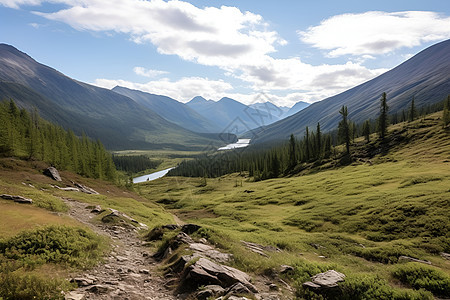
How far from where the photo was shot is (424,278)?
1373 centimetres

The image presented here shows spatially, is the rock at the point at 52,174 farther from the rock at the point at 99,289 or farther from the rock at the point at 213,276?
the rock at the point at 213,276

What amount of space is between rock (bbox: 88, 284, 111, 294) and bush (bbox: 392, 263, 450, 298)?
17.6 metres

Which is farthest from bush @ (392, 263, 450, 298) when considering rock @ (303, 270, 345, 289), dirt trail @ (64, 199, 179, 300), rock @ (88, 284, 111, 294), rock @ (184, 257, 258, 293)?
rock @ (88, 284, 111, 294)

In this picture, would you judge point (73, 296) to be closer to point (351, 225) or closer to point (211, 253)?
point (211, 253)

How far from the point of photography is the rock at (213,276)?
40.3ft

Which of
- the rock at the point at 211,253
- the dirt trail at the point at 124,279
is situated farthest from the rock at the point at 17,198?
the rock at the point at 211,253

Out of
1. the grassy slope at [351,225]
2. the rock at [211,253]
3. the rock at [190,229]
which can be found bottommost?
the grassy slope at [351,225]

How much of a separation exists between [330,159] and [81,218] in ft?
370

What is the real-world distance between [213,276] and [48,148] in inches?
3257

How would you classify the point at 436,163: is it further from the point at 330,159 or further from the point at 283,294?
the point at 283,294

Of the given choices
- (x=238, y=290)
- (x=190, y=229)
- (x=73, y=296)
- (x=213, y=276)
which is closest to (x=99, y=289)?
(x=73, y=296)

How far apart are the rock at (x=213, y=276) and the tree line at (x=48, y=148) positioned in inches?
3028

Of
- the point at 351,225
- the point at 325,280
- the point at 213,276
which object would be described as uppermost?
the point at 213,276

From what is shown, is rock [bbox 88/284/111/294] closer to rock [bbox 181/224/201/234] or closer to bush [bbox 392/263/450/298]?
rock [bbox 181/224/201/234]
